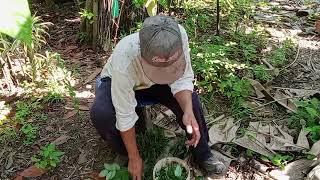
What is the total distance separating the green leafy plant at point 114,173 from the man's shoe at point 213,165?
17.2 inches

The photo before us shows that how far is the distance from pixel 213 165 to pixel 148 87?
572 millimetres

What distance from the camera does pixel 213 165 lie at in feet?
7.30

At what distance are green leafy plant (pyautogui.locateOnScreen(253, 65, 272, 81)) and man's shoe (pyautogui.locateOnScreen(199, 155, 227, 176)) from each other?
920 millimetres

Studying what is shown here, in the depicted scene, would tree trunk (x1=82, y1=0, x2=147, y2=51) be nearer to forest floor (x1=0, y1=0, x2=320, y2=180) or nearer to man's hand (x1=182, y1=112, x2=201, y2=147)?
forest floor (x1=0, y1=0, x2=320, y2=180)

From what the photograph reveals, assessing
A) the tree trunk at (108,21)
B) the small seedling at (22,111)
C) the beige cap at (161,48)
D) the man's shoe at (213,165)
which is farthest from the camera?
the tree trunk at (108,21)

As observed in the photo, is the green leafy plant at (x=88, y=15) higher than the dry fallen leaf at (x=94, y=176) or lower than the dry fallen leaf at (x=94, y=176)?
higher

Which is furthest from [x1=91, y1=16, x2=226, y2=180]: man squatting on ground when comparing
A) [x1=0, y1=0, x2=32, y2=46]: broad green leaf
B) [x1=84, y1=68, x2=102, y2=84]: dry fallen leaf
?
[x1=84, y1=68, x2=102, y2=84]: dry fallen leaf

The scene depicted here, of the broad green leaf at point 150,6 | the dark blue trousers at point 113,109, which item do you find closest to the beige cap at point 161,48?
the dark blue trousers at point 113,109

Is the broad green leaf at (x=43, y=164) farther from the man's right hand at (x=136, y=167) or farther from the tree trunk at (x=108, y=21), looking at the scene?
the tree trunk at (x=108, y=21)

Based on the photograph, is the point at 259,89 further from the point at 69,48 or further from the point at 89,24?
the point at 69,48

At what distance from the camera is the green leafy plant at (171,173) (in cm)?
209

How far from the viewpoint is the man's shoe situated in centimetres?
223

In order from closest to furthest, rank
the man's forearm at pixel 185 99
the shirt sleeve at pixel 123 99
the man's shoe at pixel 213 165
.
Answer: the shirt sleeve at pixel 123 99, the man's forearm at pixel 185 99, the man's shoe at pixel 213 165

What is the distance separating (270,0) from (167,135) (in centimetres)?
258
